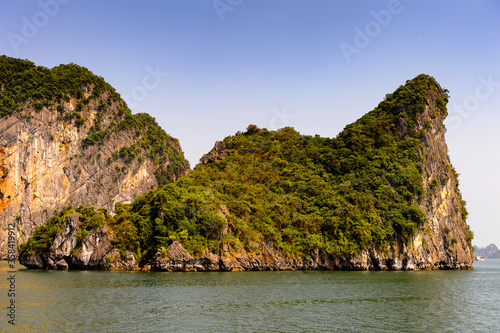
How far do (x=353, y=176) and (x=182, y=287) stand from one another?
4146 centimetres

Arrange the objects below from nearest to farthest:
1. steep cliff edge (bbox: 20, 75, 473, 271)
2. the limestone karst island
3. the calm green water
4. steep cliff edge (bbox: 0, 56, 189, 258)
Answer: the calm green water < steep cliff edge (bbox: 20, 75, 473, 271) < the limestone karst island < steep cliff edge (bbox: 0, 56, 189, 258)

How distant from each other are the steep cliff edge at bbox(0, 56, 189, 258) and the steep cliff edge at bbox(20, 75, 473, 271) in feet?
102

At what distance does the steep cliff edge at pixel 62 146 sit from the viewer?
90688 mm

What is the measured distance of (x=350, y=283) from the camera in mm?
39594

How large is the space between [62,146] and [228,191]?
50.0 metres

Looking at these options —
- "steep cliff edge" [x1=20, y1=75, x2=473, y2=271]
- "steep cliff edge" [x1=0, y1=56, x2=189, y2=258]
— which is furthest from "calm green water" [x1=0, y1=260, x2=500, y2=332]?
"steep cliff edge" [x1=0, y1=56, x2=189, y2=258]

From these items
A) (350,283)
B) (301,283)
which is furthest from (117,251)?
(350,283)

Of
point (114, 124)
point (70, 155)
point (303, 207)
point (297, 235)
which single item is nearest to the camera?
point (297, 235)

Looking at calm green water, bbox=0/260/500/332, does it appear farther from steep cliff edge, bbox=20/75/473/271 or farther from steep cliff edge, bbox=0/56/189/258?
steep cliff edge, bbox=0/56/189/258

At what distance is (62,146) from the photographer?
3856 inches

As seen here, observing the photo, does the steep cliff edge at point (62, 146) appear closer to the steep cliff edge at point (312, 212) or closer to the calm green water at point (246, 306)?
the steep cliff edge at point (312, 212)

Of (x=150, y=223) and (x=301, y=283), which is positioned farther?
(x=150, y=223)

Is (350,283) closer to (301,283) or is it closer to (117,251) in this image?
(301,283)

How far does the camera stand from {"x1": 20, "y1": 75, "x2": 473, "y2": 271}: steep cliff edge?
52812 mm
